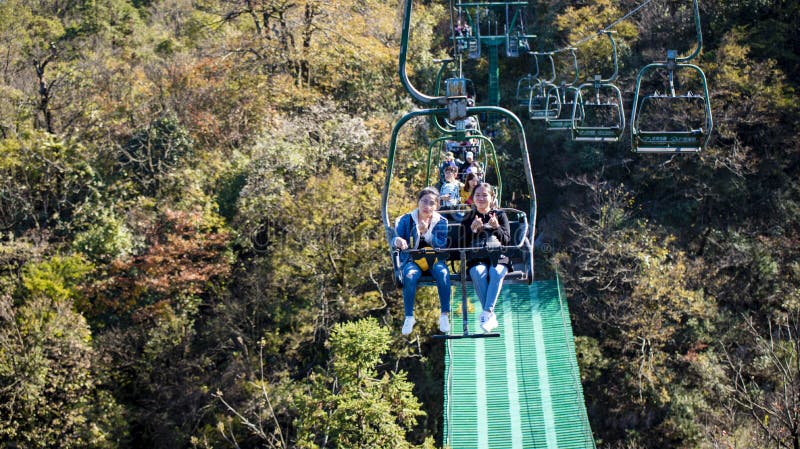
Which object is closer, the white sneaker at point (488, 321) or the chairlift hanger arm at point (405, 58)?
the chairlift hanger arm at point (405, 58)

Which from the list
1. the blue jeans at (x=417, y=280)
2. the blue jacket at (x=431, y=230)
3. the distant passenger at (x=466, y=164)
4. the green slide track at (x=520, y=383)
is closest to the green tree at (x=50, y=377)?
the green slide track at (x=520, y=383)

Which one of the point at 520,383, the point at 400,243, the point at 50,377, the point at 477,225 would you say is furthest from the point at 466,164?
the point at 50,377

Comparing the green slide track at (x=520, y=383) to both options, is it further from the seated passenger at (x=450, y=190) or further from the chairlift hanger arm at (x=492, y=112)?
the chairlift hanger arm at (x=492, y=112)

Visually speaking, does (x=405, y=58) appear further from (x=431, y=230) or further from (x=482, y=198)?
(x=431, y=230)

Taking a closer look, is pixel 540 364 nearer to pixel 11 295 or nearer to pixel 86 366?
pixel 86 366

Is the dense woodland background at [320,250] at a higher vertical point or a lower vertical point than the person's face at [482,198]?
lower

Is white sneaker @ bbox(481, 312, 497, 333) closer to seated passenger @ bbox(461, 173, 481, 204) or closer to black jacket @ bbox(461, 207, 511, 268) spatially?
black jacket @ bbox(461, 207, 511, 268)
